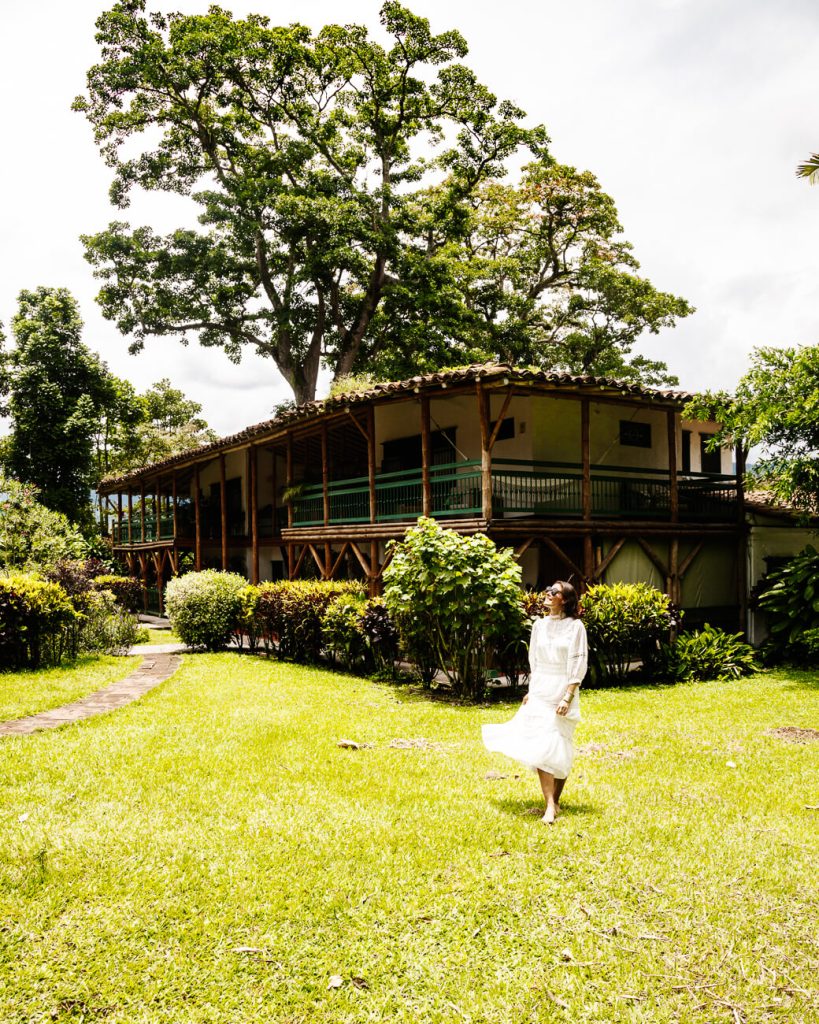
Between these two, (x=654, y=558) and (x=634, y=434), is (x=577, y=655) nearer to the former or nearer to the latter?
(x=654, y=558)

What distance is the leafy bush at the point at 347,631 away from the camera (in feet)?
Result: 43.6

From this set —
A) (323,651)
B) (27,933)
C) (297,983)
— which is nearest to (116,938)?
(27,933)

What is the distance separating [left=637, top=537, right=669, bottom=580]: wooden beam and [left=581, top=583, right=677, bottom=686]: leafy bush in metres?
3.24

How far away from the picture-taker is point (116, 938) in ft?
13.4

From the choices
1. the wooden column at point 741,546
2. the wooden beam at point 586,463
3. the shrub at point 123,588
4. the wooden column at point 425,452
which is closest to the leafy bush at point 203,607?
the wooden column at point 425,452

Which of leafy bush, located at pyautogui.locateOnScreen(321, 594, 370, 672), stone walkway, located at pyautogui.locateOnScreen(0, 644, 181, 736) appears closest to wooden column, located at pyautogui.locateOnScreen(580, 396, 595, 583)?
leafy bush, located at pyautogui.locateOnScreen(321, 594, 370, 672)

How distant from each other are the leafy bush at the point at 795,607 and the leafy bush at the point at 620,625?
3403mm

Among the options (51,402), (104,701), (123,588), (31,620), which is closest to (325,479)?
(31,620)

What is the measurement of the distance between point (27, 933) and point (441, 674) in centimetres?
966

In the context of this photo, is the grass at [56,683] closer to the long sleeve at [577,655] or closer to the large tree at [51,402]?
the long sleeve at [577,655]

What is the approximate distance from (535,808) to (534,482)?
10.8 m

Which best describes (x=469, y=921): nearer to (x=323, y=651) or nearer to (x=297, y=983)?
(x=297, y=983)

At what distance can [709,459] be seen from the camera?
21297 millimetres

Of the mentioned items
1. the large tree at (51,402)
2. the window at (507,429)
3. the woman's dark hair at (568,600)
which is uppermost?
the large tree at (51,402)
